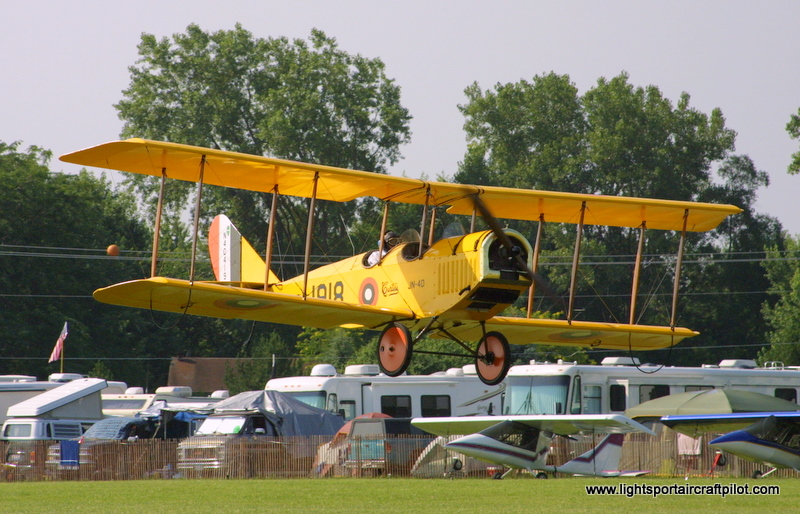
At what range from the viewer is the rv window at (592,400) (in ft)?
79.7

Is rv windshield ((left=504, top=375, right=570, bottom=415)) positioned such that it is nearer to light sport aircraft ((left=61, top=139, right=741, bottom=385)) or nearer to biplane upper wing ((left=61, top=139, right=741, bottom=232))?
biplane upper wing ((left=61, top=139, right=741, bottom=232))

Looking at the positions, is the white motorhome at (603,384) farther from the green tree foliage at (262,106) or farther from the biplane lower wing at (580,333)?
the green tree foliage at (262,106)

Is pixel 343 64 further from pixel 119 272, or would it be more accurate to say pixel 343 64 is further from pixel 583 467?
pixel 583 467

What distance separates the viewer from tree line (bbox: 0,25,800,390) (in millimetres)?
47625

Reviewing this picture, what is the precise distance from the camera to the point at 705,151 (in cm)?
5862

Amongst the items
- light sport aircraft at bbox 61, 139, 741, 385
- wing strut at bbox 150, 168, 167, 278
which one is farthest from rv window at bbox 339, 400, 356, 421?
wing strut at bbox 150, 168, 167, 278

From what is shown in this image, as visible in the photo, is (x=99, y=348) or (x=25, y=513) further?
(x=99, y=348)

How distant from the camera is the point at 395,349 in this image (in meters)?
14.6

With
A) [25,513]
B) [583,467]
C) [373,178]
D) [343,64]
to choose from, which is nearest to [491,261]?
[373,178]

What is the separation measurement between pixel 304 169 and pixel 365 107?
4079 cm

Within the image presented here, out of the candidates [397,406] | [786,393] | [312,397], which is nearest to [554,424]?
[397,406]

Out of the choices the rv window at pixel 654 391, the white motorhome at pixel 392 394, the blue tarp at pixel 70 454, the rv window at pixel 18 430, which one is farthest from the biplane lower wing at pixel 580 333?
the rv window at pixel 18 430

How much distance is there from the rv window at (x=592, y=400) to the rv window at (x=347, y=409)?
573cm

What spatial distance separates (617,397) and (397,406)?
216 inches
